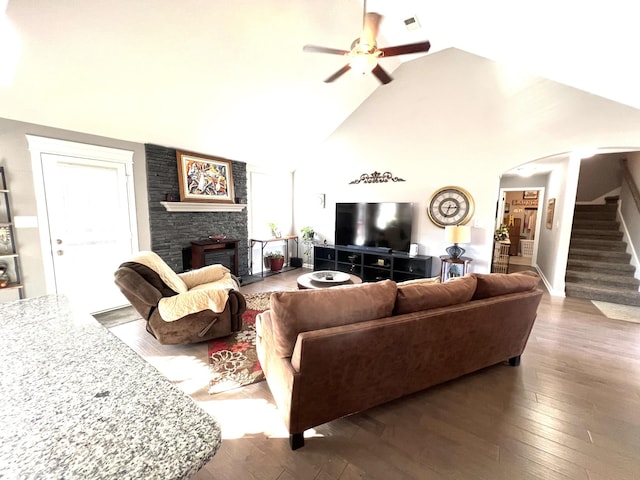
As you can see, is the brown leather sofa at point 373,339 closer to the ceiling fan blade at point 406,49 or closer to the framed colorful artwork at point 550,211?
the ceiling fan blade at point 406,49

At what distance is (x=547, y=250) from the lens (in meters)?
5.59

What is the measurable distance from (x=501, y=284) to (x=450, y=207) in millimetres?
2848

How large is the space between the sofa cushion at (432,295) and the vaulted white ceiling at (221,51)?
2.08 meters

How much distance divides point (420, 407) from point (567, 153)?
4.32 metres

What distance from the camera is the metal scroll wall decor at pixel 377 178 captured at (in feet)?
17.5

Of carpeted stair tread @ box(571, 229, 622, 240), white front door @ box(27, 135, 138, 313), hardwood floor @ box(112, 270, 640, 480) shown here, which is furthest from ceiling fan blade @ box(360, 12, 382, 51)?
carpeted stair tread @ box(571, 229, 622, 240)

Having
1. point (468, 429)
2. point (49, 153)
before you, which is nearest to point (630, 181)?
point (468, 429)

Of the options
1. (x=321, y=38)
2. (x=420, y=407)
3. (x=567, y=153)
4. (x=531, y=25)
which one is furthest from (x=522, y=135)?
(x=420, y=407)

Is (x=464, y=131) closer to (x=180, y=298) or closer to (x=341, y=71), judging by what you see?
(x=341, y=71)

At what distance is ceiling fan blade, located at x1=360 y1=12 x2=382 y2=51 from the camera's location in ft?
7.81

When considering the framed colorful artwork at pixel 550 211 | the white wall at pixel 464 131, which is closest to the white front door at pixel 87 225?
the white wall at pixel 464 131

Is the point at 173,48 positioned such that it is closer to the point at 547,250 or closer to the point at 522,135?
the point at 522,135

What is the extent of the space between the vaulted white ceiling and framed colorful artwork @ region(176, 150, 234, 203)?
1.00ft

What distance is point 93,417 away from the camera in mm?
636
